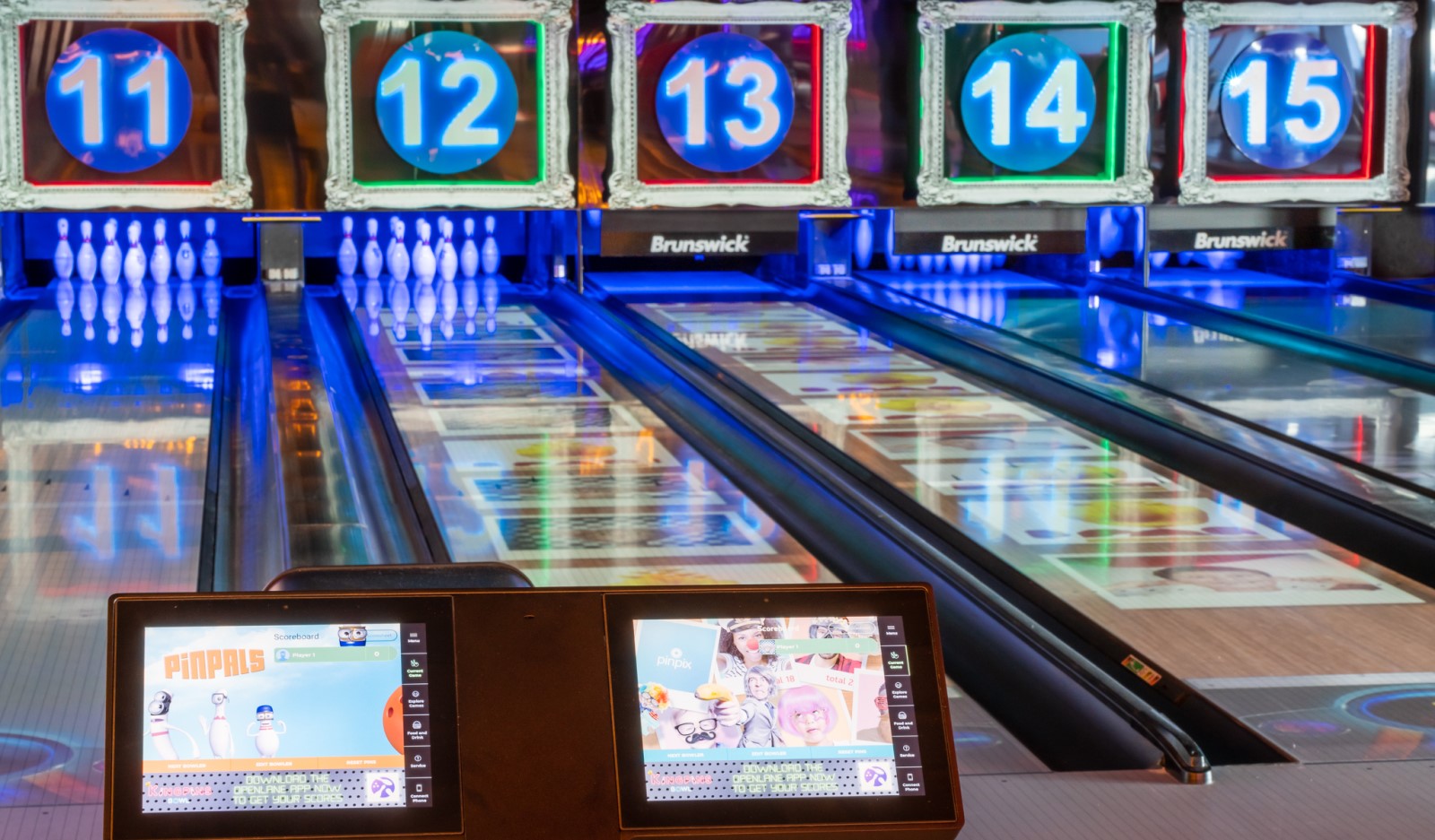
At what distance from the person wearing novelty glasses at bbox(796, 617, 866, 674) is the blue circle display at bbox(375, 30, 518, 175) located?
5983 millimetres

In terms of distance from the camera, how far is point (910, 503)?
3.99 metres

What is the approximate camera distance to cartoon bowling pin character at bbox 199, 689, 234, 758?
4.58ft

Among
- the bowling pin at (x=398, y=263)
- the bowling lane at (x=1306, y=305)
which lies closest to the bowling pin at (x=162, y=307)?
the bowling pin at (x=398, y=263)

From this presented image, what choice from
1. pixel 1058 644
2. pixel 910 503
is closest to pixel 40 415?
pixel 910 503

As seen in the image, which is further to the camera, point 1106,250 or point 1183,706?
point 1106,250

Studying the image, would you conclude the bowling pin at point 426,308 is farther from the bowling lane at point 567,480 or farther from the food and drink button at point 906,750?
the food and drink button at point 906,750

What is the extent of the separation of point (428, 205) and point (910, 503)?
382 centimetres

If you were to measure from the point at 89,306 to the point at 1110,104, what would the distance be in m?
4.44

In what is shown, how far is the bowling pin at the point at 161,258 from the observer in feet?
24.1

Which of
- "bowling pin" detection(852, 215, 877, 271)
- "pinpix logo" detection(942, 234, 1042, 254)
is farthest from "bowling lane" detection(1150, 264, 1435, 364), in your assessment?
"bowling pin" detection(852, 215, 877, 271)

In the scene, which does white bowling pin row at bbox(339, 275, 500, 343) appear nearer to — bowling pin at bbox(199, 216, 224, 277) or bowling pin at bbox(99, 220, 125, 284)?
bowling pin at bbox(199, 216, 224, 277)

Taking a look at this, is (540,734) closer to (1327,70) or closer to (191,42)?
(191,42)

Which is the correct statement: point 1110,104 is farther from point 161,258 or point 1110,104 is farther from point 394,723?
point 394,723

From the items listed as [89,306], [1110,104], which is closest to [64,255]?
[89,306]
